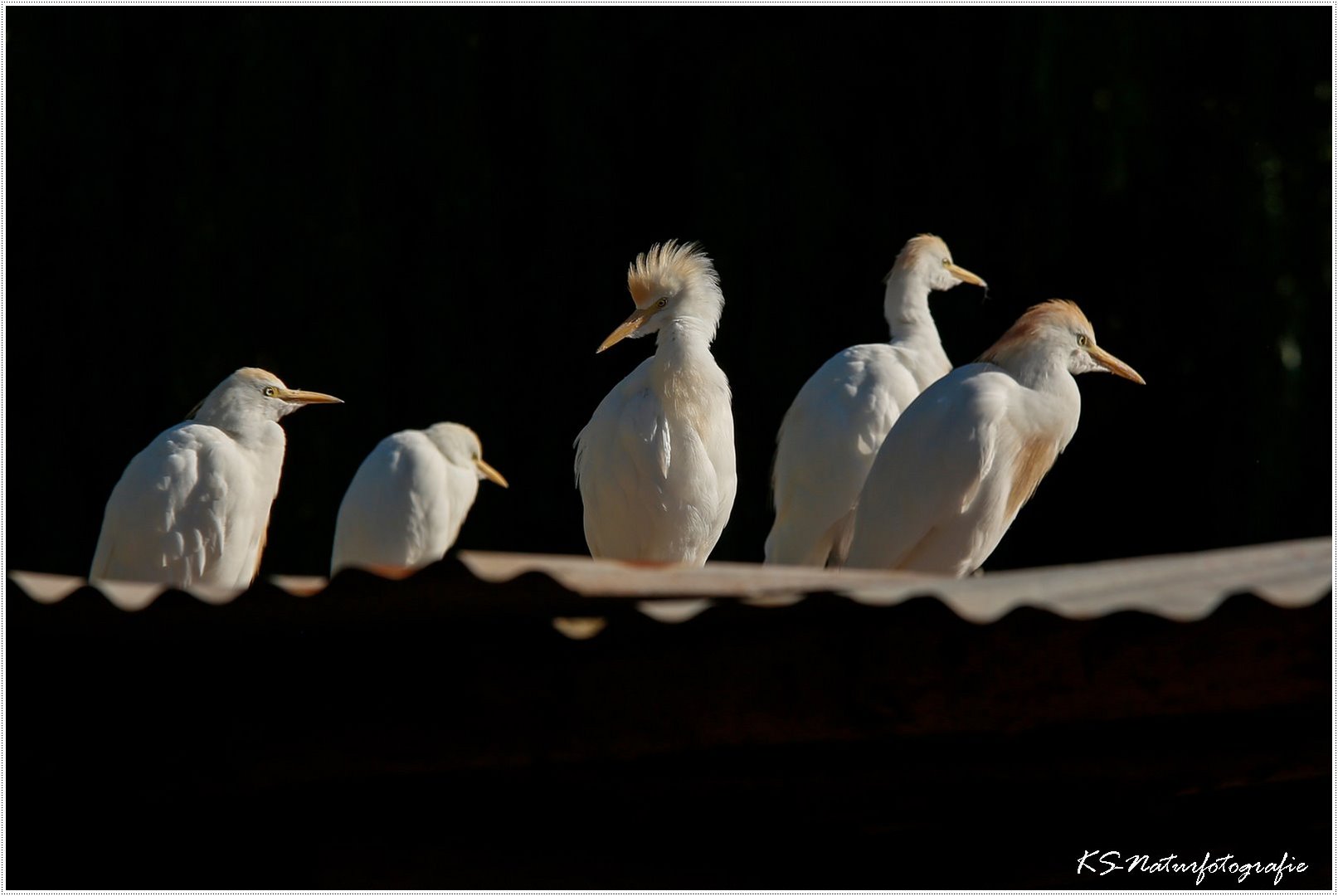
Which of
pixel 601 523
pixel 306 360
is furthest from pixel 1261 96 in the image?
pixel 306 360

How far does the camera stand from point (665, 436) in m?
3.88

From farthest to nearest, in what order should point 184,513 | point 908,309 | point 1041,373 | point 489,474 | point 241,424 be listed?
point 489,474 < point 908,309 < point 241,424 < point 184,513 < point 1041,373

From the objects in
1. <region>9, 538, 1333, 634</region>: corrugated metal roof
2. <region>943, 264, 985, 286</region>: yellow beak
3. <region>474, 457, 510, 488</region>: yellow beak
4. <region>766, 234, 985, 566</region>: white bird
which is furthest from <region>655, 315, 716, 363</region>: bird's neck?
<region>9, 538, 1333, 634</region>: corrugated metal roof

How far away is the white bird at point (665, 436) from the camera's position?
3.89 m

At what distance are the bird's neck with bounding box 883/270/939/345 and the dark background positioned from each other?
2.99 ft

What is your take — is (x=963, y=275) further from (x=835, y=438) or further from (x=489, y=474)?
(x=489, y=474)

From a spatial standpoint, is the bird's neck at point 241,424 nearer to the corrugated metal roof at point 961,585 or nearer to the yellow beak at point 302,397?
the yellow beak at point 302,397

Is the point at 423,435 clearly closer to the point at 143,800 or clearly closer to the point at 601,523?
the point at 601,523

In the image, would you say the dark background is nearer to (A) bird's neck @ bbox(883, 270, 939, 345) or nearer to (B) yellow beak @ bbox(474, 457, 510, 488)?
(B) yellow beak @ bbox(474, 457, 510, 488)

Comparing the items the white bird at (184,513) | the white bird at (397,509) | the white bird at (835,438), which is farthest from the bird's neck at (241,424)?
the white bird at (835,438)

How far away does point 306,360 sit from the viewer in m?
6.39

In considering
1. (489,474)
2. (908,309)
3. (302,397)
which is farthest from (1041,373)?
(489,474)

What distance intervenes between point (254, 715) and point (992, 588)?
798 millimetres

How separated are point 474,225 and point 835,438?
2615 millimetres
